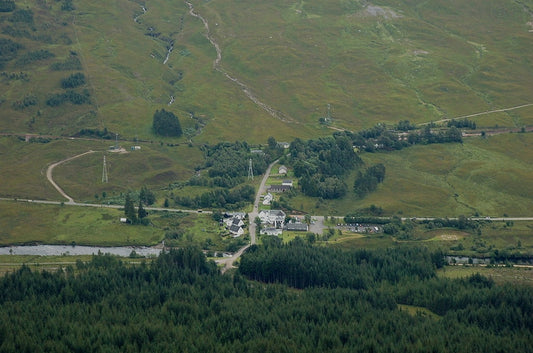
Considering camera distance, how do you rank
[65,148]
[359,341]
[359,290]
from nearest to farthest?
[359,341] < [359,290] < [65,148]

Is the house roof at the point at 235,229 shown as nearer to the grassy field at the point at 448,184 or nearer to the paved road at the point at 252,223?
the paved road at the point at 252,223

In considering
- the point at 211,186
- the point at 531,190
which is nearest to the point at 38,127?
the point at 211,186

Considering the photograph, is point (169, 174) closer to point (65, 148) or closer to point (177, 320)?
point (65, 148)

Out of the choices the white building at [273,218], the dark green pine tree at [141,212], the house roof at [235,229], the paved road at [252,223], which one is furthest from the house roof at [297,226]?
the dark green pine tree at [141,212]

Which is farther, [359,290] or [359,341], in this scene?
[359,290]

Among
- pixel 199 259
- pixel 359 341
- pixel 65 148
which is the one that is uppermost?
Answer: pixel 65 148

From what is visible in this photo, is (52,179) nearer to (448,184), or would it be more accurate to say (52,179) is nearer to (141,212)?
(141,212)

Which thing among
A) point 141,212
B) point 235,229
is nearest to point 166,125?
point 141,212
